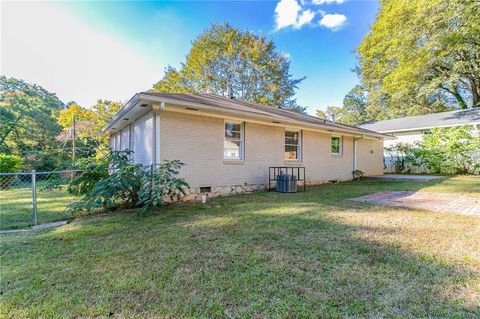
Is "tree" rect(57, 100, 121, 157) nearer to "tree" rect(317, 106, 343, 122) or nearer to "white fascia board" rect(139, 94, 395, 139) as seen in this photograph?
"white fascia board" rect(139, 94, 395, 139)

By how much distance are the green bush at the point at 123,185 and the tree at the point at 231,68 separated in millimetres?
17544

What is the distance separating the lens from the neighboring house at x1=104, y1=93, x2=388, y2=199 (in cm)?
631

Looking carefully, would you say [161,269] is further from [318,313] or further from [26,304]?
[318,313]

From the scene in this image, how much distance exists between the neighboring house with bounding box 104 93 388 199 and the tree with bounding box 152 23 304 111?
13.2 metres

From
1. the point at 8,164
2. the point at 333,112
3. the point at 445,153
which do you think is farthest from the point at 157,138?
the point at 333,112

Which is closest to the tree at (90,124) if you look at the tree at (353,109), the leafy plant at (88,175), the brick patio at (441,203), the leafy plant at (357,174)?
the leafy plant at (88,175)

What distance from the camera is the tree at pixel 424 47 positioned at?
980 centimetres

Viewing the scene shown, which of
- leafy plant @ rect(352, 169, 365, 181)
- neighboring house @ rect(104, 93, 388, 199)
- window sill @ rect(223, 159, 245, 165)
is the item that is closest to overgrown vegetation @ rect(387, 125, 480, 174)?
leafy plant @ rect(352, 169, 365, 181)

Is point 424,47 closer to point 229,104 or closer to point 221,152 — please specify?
point 229,104

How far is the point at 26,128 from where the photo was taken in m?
18.3

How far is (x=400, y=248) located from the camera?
303 cm

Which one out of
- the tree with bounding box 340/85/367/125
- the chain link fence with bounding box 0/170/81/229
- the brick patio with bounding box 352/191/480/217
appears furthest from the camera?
the tree with bounding box 340/85/367/125

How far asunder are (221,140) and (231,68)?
55.5 feet

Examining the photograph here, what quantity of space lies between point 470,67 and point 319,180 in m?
13.9
